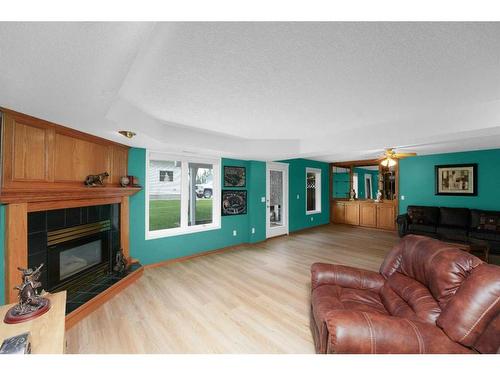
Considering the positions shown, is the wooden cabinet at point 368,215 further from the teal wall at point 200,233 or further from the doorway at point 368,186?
the teal wall at point 200,233

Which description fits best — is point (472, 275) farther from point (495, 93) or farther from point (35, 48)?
point (35, 48)

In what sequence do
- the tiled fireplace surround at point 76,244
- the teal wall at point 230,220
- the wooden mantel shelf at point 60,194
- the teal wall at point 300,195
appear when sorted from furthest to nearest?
the teal wall at point 300,195
the teal wall at point 230,220
the tiled fireplace surround at point 76,244
the wooden mantel shelf at point 60,194

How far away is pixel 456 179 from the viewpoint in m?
4.91

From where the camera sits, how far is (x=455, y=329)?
1.08 meters

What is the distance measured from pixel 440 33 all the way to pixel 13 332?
3043mm

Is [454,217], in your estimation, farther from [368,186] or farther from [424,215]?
[368,186]

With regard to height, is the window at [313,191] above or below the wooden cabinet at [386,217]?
above

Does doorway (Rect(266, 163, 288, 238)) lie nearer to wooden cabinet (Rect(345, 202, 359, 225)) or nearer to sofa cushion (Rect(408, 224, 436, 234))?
wooden cabinet (Rect(345, 202, 359, 225))

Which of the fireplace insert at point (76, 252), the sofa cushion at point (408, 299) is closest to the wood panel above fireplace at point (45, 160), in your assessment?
the fireplace insert at point (76, 252)

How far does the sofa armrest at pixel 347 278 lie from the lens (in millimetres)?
1872

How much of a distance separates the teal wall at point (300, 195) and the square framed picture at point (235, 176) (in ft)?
4.70
